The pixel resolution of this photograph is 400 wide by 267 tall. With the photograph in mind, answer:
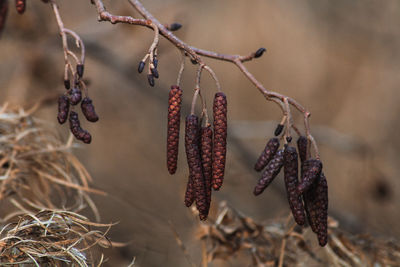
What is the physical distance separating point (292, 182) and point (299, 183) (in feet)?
0.15

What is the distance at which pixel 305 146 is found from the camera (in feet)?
3.97

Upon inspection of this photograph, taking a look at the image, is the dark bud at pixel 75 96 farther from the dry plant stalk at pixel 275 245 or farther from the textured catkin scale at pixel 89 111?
the dry plant stalk at pixel 275 245

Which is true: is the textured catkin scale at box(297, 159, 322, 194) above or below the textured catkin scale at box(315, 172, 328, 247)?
above

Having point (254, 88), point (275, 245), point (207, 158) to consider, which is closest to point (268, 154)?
point (207, 158)

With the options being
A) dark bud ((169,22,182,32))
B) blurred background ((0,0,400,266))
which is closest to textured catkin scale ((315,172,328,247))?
dark bud ((169,22,182,32))

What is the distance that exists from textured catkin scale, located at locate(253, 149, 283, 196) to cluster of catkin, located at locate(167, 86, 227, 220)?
0.33 feet

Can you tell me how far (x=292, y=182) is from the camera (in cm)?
113

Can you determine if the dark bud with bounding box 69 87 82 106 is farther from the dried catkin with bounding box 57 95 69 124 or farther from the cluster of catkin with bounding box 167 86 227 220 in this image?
the cluster of catkin with bounding box 167 86 227 220

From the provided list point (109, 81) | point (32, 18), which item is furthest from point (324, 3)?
point (32, 18)

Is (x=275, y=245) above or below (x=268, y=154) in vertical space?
below

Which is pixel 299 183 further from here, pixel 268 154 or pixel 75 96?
pixel 75 96

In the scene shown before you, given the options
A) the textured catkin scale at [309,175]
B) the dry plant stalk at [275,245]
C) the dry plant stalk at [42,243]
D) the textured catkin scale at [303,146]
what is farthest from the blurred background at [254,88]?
the textured catkin scale at [309,175]

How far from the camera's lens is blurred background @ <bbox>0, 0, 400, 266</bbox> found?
323 cm

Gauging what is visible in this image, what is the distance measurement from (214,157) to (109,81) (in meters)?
2.77
